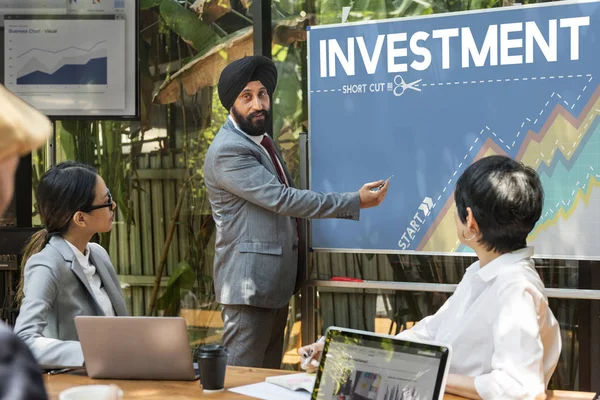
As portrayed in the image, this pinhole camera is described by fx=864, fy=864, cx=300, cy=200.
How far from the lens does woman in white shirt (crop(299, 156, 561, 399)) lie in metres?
1.97

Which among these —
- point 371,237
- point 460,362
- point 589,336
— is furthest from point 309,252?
point 460,362

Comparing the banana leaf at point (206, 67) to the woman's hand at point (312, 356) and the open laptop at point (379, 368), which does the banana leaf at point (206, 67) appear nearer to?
the woman's hand at point (312, 356)

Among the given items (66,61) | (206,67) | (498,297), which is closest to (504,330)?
(498,297)

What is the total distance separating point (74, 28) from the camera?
482 cm

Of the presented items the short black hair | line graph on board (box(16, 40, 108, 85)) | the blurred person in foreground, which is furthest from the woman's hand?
line graph on board (box(16, 40, 108, 85))

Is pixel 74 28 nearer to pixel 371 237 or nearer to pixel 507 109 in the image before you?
pixel 371 237

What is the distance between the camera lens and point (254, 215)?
394 centimetres

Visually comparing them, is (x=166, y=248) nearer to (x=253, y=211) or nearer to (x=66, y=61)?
(x=66, y=61)

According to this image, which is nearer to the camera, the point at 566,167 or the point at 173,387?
the point at 173,387

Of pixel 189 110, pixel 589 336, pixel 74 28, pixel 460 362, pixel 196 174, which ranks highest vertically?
pixel 74 28

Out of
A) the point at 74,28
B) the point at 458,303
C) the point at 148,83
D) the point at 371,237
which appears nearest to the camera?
the point at 458,303

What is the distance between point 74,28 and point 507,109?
2430 millimetres

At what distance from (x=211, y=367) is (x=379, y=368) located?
0.56 metres

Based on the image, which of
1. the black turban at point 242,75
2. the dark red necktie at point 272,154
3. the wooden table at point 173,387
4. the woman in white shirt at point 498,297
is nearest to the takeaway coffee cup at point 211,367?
the wooden table at point 173,387
